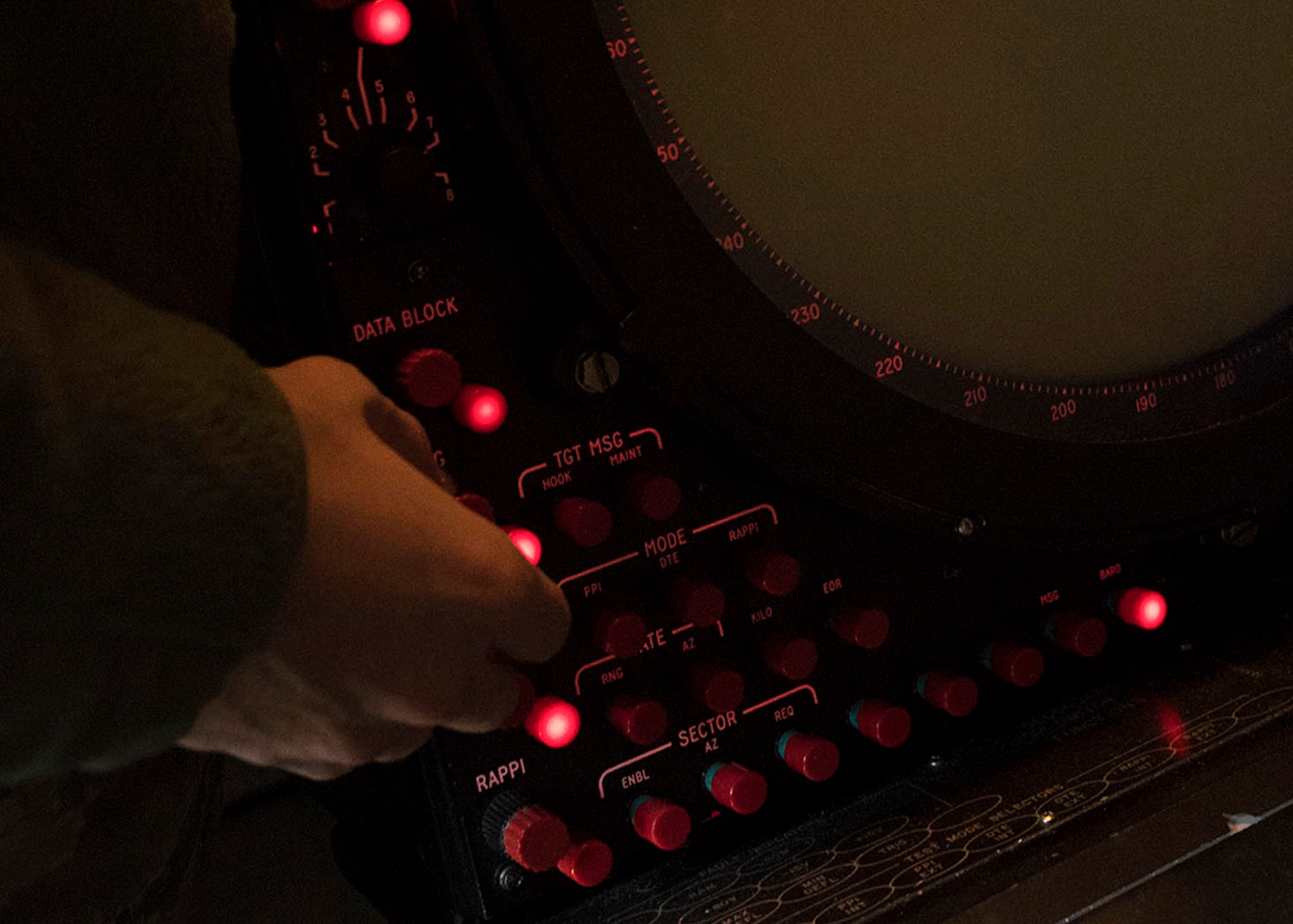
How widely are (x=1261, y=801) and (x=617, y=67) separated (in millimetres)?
519

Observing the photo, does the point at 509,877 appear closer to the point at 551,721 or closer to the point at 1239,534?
the point at 551,721

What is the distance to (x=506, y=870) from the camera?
731 mm

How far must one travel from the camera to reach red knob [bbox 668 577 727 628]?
732 mm

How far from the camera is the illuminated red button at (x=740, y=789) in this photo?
75cm

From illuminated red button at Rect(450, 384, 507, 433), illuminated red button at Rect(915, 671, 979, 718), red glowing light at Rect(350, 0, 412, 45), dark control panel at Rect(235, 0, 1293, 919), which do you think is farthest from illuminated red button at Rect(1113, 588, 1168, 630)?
red glowing light at Rect(350, 0, 412, 45)

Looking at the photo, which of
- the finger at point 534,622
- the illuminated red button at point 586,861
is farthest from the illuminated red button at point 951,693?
the finger at point 534,622

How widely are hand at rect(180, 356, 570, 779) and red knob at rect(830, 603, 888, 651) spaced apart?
0.87ft

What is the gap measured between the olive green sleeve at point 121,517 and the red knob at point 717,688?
0.35 m

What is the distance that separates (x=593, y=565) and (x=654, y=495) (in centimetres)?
6

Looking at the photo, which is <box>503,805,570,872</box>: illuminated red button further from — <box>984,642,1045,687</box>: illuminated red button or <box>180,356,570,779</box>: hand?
<box>984,642,1045,687</box>: illuminated red button

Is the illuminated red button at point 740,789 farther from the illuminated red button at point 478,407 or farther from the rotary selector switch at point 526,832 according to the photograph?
the illuminated red button at point 478,407

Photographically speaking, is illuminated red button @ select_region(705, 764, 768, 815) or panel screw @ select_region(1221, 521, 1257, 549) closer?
illuminated red button @ select_region(705, 764, 768, 815)

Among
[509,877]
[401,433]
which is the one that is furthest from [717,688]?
[401,433]

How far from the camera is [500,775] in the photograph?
0.72m
